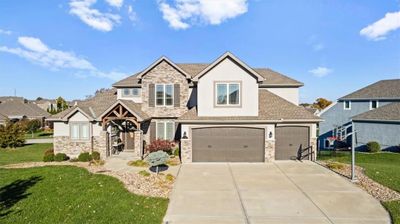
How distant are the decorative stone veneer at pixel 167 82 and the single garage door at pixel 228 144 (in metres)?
4.41

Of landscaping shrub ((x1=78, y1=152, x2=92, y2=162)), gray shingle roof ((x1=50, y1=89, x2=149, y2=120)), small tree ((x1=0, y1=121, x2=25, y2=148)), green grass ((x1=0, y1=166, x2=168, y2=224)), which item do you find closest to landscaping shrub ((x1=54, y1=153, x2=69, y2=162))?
landscaping shrub ((x1=78, y1=152, x2=92, y2=162))

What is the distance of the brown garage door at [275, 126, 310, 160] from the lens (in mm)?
17047

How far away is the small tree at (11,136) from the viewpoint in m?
25.5

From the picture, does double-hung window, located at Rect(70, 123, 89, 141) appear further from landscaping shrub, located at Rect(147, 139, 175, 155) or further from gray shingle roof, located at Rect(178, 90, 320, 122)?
gray shingle roof, located at Rect(178, 90, 320, 122)

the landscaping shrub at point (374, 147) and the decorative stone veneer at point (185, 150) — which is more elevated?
the decorative stone veneer at point (185, 150)

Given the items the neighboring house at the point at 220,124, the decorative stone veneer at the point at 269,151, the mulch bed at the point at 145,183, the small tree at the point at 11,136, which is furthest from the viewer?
the small tree at the point at 11,136

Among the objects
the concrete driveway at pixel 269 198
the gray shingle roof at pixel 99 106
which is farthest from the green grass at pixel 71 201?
the gray shingle roof at pixel 99 106

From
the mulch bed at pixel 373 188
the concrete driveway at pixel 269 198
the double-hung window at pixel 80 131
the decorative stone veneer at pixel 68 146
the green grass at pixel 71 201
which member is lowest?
the concrete driveway at pixel 269 198

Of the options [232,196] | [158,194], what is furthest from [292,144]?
[158,194]

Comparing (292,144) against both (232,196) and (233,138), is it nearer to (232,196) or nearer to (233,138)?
(233,138)

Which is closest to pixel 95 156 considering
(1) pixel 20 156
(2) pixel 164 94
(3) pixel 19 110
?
(2) pixel 164 94

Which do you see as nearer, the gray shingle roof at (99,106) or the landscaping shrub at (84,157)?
the landscaping shrub at (84,157)

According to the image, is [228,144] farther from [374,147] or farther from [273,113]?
[374,147]

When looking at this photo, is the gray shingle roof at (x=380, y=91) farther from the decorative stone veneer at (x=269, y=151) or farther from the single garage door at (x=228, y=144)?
the single garage door at (x=228, y=144)
